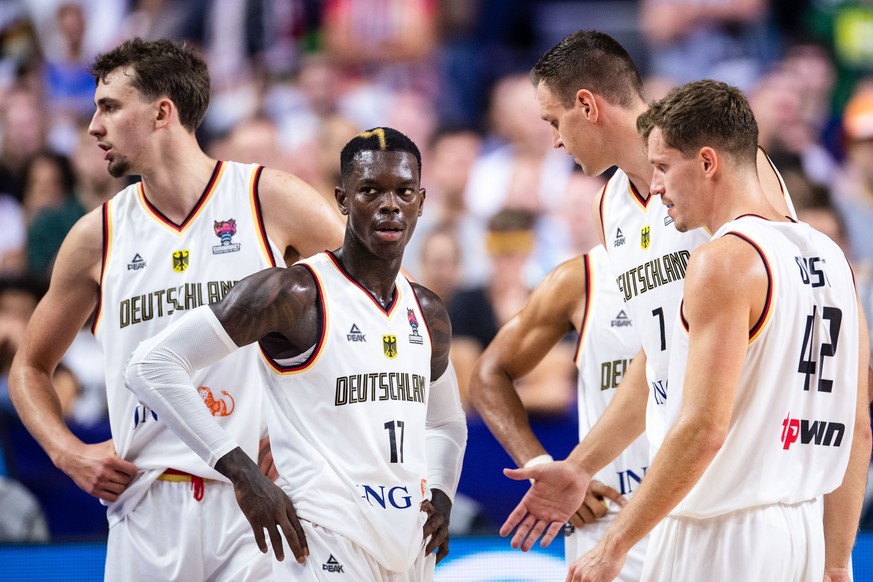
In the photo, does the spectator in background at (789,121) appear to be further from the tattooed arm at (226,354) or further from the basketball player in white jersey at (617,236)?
the tattooed arm at (226,354)

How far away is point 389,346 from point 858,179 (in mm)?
6855

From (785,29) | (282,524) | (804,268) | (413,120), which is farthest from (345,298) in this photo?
(785,29)

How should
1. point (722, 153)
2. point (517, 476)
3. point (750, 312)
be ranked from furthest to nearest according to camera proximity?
point (517, 476) → point (722, 153) → point (750, 312)

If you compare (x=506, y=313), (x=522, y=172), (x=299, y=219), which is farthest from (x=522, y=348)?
(x=522, y=172)

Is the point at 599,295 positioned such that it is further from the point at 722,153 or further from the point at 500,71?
the point at 500,71

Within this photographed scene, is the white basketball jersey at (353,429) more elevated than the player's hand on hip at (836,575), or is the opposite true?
the white basketball jersey at (353,429)

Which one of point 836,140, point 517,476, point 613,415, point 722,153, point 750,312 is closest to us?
point 750,312

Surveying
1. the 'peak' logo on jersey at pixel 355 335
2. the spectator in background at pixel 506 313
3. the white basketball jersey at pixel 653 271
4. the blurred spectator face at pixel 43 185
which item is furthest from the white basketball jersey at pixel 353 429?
the blurred spectator face at pixel 43 185

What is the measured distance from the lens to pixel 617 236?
15.4ft

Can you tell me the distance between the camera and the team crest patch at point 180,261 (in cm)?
453

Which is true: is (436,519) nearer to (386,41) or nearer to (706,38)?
(386,41)

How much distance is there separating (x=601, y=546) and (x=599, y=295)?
2.08 metres

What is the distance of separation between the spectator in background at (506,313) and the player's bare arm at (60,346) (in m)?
3.44

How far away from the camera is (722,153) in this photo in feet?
11.7
